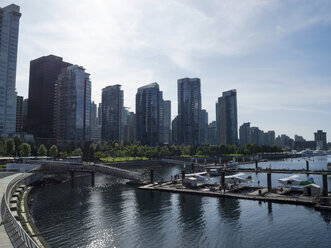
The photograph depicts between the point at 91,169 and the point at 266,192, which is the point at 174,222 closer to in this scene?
the point at 266,192

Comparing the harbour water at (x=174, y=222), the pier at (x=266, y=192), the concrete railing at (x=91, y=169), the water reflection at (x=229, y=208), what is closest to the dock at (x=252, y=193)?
the pier at (x=266, y=192)

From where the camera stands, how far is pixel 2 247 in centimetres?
2759

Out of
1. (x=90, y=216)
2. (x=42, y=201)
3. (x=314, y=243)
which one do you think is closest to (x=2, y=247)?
(x=90, y=216)

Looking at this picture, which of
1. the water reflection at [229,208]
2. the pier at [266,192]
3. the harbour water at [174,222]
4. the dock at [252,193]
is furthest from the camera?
the dock at [252,193]

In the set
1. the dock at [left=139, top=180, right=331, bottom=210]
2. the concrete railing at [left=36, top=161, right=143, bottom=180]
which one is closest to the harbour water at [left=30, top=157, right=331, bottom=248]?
the dock at [left=139, top=180, right=331, bottom=210]

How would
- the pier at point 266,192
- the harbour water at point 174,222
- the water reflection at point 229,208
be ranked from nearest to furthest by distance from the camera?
the harbour water at point 174,222 → the water reflection at point 229,208 → the pier at point 266,192

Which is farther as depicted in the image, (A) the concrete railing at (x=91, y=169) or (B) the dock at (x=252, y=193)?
(A) the concrete railing at (x=91, y=169)

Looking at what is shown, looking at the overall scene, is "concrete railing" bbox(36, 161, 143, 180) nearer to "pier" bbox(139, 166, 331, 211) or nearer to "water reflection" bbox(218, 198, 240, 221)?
"pier" bbox(139, 166, 331, 211)

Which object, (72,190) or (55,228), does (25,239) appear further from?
(72,190)

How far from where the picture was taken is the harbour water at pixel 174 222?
41688mm

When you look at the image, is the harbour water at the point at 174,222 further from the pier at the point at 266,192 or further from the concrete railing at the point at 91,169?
the concrete railing at the point at 91,169

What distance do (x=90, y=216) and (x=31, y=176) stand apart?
45.1 meters

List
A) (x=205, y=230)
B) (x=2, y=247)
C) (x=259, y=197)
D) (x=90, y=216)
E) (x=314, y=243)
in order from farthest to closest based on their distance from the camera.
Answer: (x=259, y=197), (x=90, y=216), (x=205, y=230), (x=314, y=243), (x=2, y=247)

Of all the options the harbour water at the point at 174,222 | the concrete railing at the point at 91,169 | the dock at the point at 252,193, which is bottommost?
the harbour water at the point at 174,222
